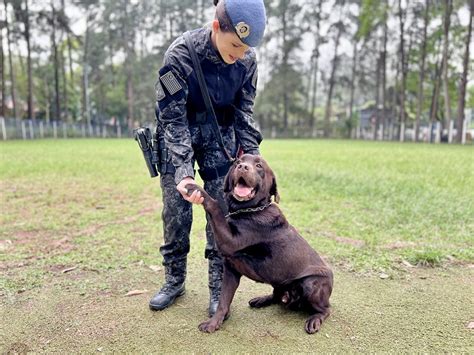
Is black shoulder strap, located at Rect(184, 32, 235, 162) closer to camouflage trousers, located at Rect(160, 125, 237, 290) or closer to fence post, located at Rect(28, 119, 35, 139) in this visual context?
camouflage trousers, located at Rect(160, 125, 237, 290)

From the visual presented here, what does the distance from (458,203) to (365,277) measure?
3.64 m

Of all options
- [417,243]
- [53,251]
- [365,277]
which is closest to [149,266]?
[53,251]

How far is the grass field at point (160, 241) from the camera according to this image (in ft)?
8.84

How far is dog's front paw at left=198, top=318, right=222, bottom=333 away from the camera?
103 inches

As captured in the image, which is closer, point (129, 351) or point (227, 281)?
point (129, 351)

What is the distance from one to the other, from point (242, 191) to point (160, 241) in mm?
2575

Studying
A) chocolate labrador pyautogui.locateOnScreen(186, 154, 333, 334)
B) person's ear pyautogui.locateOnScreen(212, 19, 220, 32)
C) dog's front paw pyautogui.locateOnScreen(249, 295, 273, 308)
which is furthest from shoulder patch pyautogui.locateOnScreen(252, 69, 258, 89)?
dog's front paw pyautogui.locateOnScreen(249, 295, 273, 308)

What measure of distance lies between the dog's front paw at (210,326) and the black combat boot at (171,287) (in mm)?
433

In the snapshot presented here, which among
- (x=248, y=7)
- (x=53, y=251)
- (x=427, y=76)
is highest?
(x=427, y=76)

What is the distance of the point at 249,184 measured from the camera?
248cm

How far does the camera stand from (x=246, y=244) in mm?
2559

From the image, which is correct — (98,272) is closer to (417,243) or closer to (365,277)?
(365,277)

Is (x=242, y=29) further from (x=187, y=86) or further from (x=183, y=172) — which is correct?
(x=183, y=172)

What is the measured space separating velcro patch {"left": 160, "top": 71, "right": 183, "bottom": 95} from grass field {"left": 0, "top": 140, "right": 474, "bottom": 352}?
150 cm
